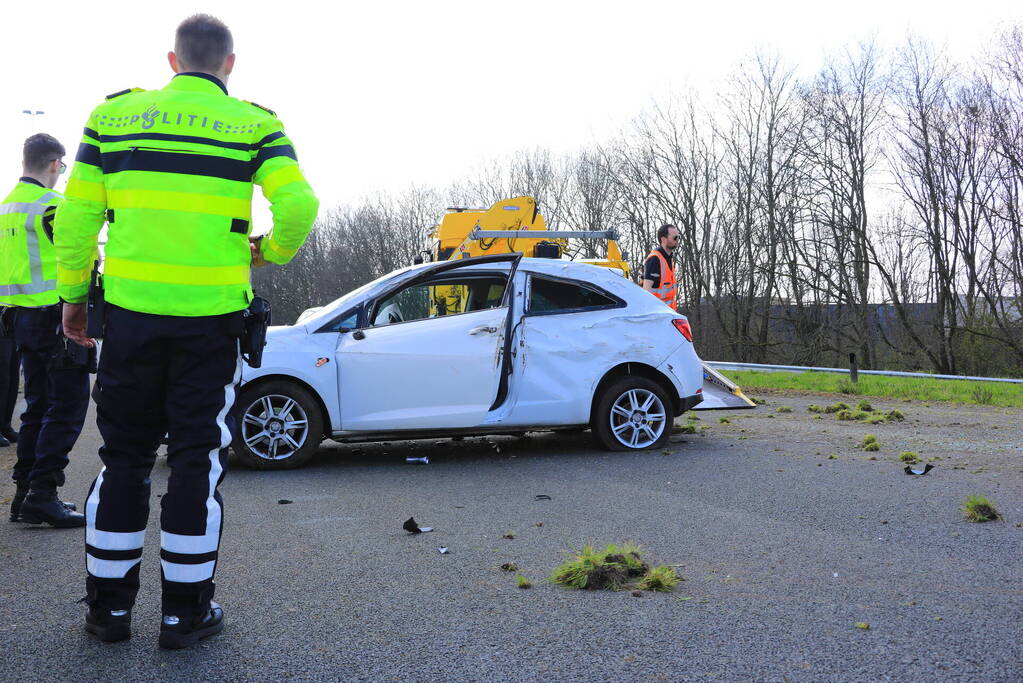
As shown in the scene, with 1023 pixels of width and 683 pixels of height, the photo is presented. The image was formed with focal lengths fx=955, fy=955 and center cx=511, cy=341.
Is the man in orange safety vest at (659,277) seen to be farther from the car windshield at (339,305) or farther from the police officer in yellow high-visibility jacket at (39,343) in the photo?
the police officer in yellow high-visibility jacket at (39,343)

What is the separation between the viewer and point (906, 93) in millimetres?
32875

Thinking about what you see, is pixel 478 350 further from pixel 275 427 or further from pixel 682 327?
pixel 682 327

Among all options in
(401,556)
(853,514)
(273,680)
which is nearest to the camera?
(273,680)

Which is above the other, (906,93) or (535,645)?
(906,93)

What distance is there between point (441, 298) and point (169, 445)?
4.82m

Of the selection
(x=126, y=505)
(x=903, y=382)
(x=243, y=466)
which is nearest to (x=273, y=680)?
(x=126, y=505)

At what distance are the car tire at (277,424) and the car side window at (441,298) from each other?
0.91 m

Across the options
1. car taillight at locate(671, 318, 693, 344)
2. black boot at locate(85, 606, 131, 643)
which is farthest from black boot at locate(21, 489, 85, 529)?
car taillight at locate(671, 318, 693, 344)

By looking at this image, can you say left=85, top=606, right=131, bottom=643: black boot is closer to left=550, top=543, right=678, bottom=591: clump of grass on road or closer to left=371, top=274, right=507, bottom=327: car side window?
left=550, top=543, right=678, bottom=591: clump of grass on road

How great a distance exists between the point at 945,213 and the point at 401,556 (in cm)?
3217

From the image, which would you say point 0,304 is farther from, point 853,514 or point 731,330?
point 731,330

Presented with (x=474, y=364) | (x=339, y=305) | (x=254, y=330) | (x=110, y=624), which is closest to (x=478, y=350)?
(x=474, y=364)

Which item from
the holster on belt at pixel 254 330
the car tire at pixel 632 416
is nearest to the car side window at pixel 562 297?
the car tire at pixel 632 416

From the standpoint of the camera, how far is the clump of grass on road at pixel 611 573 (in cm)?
405
